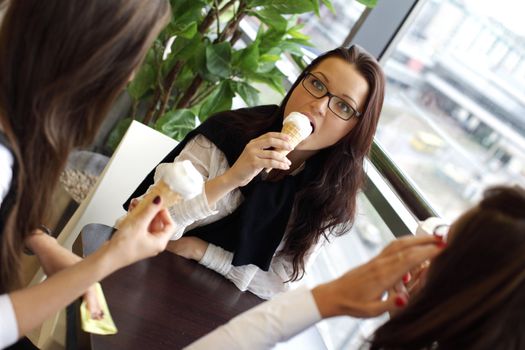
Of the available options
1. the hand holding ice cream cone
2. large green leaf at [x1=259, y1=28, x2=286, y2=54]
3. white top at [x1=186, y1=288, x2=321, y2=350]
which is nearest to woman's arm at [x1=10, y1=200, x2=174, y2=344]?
the hand holding ice cream cone

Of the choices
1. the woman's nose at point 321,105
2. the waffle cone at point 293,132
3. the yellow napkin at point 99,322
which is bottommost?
the yellow napkin at point 99,322

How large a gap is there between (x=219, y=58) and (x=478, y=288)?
5.70 ft

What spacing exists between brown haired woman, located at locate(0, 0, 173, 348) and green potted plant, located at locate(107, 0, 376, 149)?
51.3 inches

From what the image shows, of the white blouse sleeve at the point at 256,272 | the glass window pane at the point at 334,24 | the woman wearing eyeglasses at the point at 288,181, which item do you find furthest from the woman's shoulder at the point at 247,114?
the glass window pane at the point at 334,24

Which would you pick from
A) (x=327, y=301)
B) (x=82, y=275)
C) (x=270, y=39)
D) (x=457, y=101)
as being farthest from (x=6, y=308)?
(x=457, y=101)

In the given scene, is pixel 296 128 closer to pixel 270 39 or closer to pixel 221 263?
pixel 221 263

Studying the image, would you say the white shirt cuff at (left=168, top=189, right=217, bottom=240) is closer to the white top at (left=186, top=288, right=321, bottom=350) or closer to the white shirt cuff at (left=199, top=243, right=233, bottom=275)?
the white shirt cuff at (left=199, top=243, right=233, bottom=275)

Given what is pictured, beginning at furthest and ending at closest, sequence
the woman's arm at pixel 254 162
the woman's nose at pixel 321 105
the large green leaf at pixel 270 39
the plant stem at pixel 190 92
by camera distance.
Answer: the plant stem at pixel 190 92
the large green leaf at pixel 270 39
the woman's nose at pixel 321 105
the woman's arm at pixel 254 162

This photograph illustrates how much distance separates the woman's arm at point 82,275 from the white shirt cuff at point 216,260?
25.0 inches

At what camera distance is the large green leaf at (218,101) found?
2.41 metres

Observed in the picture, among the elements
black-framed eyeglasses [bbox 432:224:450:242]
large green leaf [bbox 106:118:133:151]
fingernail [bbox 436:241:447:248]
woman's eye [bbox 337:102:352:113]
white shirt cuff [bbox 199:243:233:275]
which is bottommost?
large green leaf [bbox 106:118:133:151]

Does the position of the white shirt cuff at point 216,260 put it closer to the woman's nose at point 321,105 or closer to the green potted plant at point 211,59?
the woman's nose at point 321,105

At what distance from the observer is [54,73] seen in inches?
36.0

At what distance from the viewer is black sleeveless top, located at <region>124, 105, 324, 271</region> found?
1608mm
